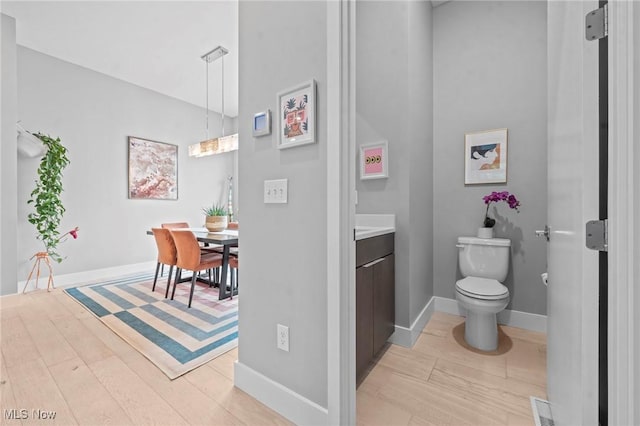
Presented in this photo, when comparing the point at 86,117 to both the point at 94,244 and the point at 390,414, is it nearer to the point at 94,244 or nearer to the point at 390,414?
the point at 94,244

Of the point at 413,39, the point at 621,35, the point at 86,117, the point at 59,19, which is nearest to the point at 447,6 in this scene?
the point at 413,39

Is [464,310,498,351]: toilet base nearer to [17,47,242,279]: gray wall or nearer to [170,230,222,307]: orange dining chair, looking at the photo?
[170,230,222,307]: orange dining chair

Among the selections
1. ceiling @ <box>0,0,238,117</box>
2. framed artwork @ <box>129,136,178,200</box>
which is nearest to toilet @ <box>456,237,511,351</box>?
ceiling @ <box>0,0,238,117</box>

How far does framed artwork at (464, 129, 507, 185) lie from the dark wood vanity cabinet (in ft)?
3.59

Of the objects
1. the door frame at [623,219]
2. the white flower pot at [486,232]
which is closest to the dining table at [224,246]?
the white flower pot at [486,232]

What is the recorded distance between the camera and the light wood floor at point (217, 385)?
1.31 m

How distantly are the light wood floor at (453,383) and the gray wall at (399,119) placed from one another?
31 centimetres

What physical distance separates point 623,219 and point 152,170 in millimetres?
5397

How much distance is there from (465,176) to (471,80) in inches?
34.5

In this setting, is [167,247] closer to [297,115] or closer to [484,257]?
[297,115]

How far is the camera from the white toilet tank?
7.20 feet

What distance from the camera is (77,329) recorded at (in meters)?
2.23

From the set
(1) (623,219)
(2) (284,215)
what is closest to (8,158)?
(2) (284,215)

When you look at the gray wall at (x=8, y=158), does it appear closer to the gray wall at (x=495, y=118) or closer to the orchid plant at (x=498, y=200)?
the gray wall at (x=495, y=118)
